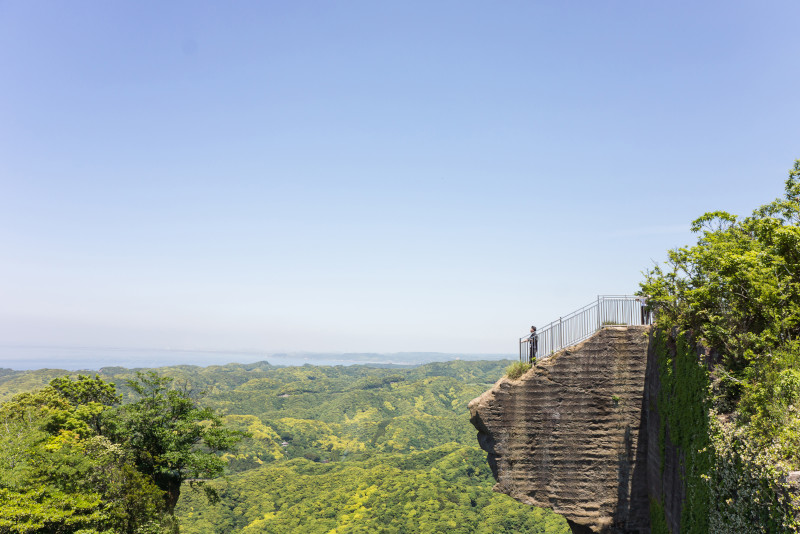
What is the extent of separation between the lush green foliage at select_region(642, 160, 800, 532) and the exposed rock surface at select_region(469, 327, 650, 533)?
3.20 m

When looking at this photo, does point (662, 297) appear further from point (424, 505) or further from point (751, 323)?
point (424, 505)

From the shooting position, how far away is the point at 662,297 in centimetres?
1262

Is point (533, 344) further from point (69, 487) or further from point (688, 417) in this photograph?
point (69, 487)

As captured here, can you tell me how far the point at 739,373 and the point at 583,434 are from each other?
26.4ft

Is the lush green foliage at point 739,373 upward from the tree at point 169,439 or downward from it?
upward

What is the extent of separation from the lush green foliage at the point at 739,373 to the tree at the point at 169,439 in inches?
873

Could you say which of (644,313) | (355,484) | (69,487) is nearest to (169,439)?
(69,487)

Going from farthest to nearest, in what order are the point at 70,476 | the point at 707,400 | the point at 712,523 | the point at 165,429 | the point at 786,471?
1. the point at 165,429
2. the point at 70,476
3. the point at 707,400
4. the point at 712,523
5. the point at 786,471

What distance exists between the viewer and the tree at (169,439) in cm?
2348

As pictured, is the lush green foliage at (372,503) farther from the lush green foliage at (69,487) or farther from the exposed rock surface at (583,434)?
the exposed rock surface at (583,434)

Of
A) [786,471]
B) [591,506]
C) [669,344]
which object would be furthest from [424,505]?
[786,471]

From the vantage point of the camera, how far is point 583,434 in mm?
16125

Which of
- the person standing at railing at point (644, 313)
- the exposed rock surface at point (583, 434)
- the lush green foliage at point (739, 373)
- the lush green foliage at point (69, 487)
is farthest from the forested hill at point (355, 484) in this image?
the lush green foliage at point (739, 373)

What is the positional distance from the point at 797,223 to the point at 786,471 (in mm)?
6255
